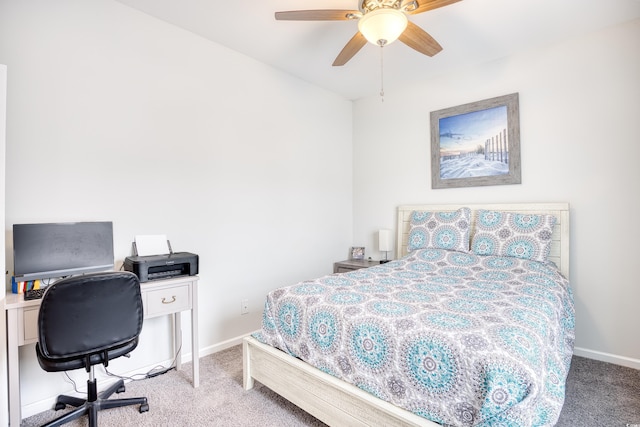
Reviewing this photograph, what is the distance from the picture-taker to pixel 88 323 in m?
1.60

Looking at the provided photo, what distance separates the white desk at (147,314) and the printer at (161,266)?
0.06 metres

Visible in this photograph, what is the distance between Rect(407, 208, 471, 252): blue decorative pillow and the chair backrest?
2494 mm

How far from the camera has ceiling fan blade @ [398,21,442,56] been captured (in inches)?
81.6

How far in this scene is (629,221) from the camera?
8.20 feet

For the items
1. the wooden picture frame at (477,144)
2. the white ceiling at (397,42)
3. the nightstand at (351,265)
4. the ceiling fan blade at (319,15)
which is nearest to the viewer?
the ceiling fan blade at (319,15)

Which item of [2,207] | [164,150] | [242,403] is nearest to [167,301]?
[242,403]

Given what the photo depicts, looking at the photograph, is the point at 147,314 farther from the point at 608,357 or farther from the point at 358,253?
the point at 608,357

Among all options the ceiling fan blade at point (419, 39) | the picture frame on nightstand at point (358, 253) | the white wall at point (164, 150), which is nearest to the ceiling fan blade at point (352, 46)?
the ceiling fan blade at point (419, 39)

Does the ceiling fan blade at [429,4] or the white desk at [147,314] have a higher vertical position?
the ceiling fan blade at [429,4]

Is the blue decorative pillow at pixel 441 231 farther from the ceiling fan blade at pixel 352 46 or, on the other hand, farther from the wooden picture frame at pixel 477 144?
the ceiling fan blade at pixel 352 46

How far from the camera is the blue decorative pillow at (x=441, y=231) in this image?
3049 mm

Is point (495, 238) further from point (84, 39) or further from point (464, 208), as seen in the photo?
point (84, 39)

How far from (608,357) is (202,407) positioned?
310cm

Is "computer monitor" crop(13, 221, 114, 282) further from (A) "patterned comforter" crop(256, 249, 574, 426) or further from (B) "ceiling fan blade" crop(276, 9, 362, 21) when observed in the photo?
(B) "ceiling fan blade" crop(276, 9, 362, 21)
